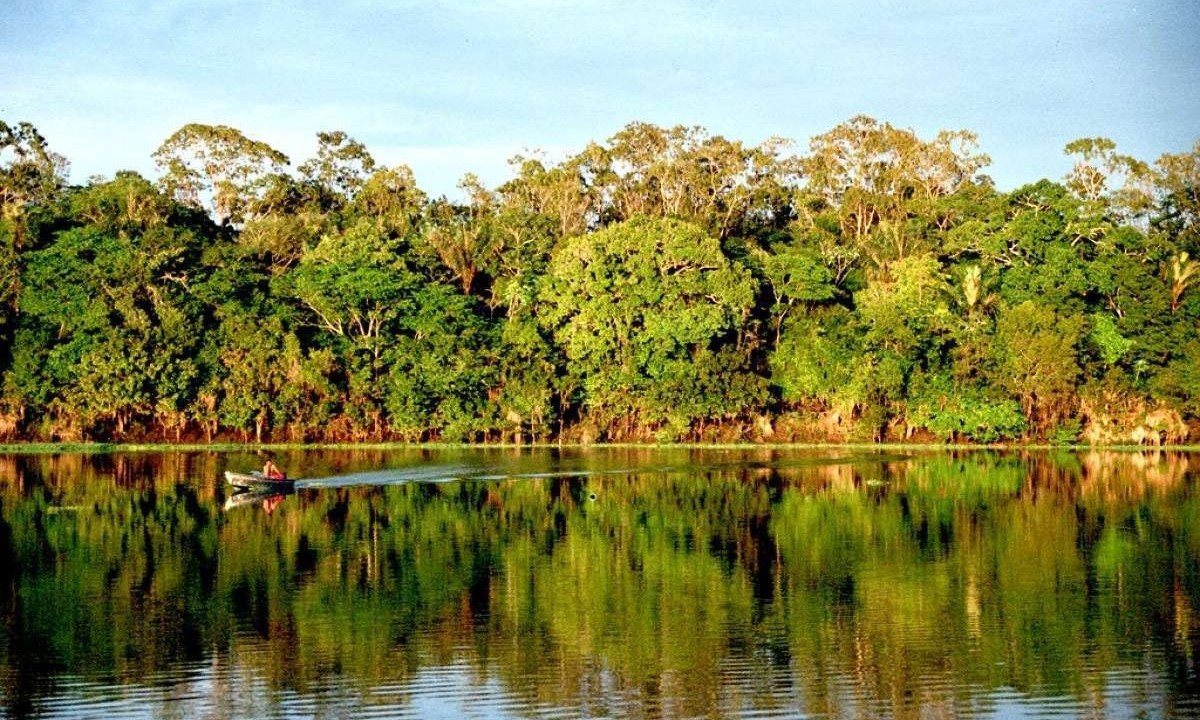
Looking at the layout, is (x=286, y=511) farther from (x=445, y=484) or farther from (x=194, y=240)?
(x=194, y=240)

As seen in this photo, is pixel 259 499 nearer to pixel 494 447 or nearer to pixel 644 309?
pixel 494 447

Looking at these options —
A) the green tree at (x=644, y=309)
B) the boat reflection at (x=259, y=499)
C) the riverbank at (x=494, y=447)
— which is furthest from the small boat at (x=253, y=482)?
the green tree at (x=644, y=309)

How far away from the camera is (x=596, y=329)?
5903 centimetres

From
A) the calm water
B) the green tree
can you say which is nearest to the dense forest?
the green tree

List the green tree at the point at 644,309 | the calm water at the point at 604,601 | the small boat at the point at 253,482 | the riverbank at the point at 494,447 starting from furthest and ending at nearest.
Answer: the green tree at the point at 644,309
the riverbank at the point at 494,447
the small boat at the point at 253,482
the calm water at the point at 604,601

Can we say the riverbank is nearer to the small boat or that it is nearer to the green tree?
the green tree

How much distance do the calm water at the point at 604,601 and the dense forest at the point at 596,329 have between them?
18.5 metres

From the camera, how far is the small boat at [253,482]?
Result: 118ft

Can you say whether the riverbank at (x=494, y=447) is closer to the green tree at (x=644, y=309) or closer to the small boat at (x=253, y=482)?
the green tree at (x=644, y=309)

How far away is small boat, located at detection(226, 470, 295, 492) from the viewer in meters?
A: 36.0

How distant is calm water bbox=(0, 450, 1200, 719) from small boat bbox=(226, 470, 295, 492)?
1066 millimetres

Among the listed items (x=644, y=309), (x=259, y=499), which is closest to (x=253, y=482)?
(x=259, y=499)

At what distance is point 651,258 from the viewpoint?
2325 inches

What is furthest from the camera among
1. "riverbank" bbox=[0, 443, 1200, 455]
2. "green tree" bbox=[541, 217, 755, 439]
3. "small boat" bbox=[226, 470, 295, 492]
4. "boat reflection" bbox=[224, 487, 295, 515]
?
"green tree" bbox=[541, 217, 755, 439]
